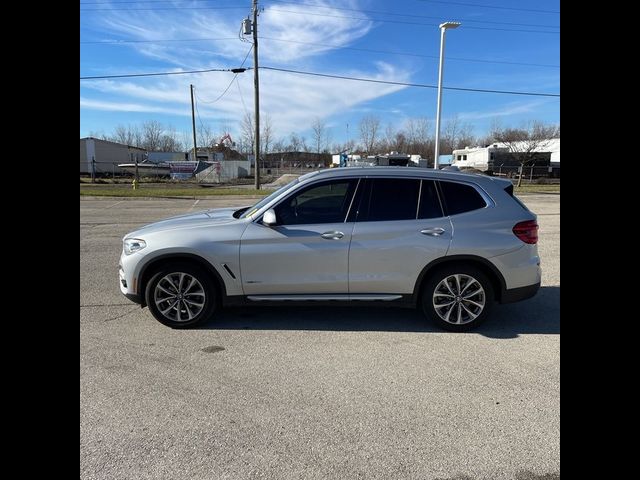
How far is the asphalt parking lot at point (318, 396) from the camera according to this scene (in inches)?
101

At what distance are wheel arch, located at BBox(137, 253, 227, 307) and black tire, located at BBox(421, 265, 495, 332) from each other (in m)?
2.22

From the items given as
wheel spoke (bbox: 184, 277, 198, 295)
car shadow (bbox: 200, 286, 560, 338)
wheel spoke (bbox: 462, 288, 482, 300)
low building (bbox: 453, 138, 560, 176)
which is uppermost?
low building (bbox: 453, 138, 560, 176)

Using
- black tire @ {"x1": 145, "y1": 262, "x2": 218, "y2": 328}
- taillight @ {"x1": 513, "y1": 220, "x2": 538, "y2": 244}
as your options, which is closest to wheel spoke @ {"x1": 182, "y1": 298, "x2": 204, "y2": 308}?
black tire @ {"x1": 145, "y1": 262, "x2": 218, "y2": 328}

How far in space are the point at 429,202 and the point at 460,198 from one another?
35 cm

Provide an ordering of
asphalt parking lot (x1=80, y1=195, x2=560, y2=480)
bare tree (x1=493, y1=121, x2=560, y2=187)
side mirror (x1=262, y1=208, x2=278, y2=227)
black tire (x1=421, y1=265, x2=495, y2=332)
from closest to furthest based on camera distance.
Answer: asphalt parking lot (x1=80, y1=195, x2=560, y2=480)
side mirror (x1=262, y1=208, x2=278, y2=227)
black tire (x1=421, y1=265, x2=495, y2=332)
bare tree (x1=493, y1=121, x2=560, y2=187)

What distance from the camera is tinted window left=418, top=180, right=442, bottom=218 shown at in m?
4.64

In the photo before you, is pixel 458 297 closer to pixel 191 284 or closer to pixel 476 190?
pixel 476 190

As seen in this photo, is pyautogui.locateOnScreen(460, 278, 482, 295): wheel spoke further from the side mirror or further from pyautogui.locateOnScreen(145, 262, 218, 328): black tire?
pyautogui.locateOnScreen(145, 262, 218, 328): black tire

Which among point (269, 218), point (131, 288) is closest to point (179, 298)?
point (131, 288)

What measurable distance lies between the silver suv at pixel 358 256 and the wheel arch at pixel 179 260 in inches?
0.4
